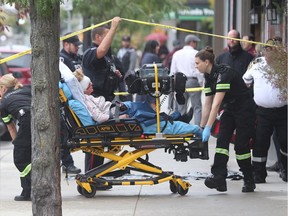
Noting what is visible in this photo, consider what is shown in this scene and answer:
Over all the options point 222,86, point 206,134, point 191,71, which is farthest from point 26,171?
point 191,71

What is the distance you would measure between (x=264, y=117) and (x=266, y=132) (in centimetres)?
19

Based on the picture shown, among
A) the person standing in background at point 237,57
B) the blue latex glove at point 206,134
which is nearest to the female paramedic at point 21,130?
the blue latex glove at point 206,134

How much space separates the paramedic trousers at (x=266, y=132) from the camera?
1036cm

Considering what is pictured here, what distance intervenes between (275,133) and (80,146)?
300cm

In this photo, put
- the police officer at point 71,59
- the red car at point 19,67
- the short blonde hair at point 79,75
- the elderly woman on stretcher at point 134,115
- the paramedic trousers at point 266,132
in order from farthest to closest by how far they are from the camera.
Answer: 1. the red car at point 19,67
2. the police officer at point 71,59
3. the paramedic trousers at point 266,132
4. the short blonde hair at point 79,75
5. the elderly woman on stretcher at point 134,115

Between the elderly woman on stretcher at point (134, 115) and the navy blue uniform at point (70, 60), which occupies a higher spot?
the navy blue uniform at point (70, 60)

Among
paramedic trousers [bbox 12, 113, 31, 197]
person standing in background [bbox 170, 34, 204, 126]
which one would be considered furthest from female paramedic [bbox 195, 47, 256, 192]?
person standing in background [bbox 170, 34, 204, 126]

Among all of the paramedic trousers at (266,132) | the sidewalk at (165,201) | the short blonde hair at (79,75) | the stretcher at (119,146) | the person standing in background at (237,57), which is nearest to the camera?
the sidewalk at (165,201)

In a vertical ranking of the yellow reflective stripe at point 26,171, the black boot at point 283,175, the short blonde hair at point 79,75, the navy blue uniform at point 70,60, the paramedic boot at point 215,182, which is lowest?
the black boot at point 283,175

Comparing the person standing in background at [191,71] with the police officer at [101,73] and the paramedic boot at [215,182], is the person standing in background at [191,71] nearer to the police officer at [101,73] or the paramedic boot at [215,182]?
the police officer at [101,73]

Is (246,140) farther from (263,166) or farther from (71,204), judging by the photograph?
(71,204)

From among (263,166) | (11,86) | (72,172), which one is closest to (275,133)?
(263,166)

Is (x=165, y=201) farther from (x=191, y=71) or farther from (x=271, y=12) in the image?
(x=191, y=71)

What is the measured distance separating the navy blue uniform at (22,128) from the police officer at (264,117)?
284cm
